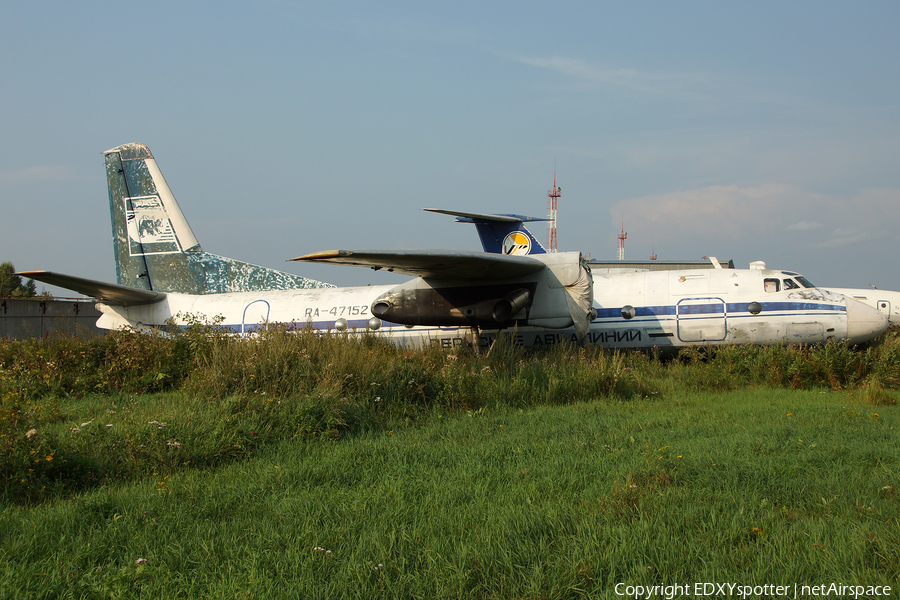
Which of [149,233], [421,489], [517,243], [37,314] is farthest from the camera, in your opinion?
[37,314]

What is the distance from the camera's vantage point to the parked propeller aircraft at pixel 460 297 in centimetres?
1202

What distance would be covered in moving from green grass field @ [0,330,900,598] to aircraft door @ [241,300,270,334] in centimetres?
767

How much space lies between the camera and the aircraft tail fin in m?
24.6

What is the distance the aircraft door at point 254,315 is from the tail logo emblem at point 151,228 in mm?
2859

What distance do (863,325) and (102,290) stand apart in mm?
17325

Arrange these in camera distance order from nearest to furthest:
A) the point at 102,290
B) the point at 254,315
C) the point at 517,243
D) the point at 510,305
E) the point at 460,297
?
the point at 510,305
the point at 460,297
the point at 102,290
the point at 254,315
the point at 517,243

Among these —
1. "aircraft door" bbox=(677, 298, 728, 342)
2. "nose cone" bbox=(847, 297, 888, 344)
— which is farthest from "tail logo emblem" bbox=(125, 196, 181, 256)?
"nose cone" bbox=(847, 297, 888, 344)

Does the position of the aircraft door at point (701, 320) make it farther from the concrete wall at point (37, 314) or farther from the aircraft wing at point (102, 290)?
the concrete wall at point (37, 314)

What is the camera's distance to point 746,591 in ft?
9.32

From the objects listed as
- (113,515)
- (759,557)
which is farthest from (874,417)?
(113,515)

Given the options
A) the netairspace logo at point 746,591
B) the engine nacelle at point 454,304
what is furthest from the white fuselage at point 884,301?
the netairspace logo at point 746,591

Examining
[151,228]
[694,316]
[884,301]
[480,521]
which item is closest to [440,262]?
[694,316]

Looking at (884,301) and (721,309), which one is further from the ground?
(884,301)

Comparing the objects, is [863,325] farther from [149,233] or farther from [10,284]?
[10,284]
